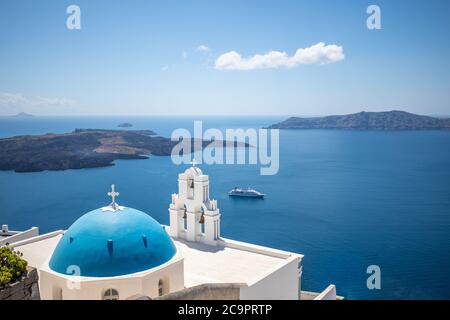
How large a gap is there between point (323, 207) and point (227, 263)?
4047 centimetres

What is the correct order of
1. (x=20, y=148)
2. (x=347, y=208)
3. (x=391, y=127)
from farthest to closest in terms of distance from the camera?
1. (x=391, y=127)
2. (x=20, y=148)
3. (x=347, y=208)

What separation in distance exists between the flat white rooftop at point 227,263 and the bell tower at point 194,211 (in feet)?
1.71

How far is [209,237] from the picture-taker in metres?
16.5

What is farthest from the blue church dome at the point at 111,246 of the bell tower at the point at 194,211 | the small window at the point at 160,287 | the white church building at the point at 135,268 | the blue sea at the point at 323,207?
the blue sea at the point at 323,207

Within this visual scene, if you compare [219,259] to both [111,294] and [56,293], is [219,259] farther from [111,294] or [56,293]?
[56,293]

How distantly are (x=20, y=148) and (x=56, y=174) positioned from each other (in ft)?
46.7

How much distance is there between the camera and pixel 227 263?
Answer: 14.5 m

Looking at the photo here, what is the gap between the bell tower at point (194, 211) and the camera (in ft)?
54.5

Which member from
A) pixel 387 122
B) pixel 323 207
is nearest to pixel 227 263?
pixel 323 207

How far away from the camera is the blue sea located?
106 feet

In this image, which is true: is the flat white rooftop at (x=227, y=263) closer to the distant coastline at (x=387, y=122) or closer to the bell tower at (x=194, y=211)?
the bell tower at (x=194, y=211)

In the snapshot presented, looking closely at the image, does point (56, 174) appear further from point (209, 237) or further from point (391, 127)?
point (391, 127)
